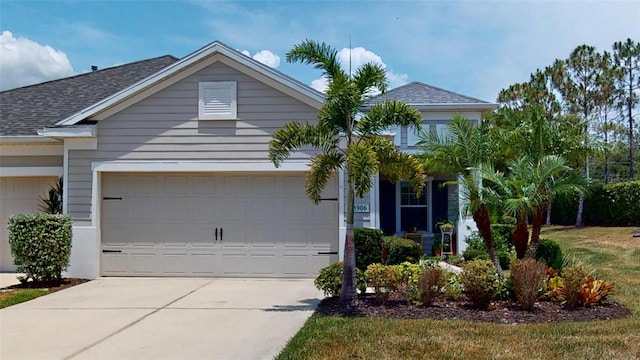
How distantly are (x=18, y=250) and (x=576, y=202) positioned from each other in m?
23.4

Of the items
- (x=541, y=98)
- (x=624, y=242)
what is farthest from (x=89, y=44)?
(x=541, y=98)

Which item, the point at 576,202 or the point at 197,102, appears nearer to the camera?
the point at 197,102

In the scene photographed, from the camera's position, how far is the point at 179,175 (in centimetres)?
1252

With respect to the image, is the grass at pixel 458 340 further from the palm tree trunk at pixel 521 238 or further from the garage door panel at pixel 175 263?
the garage door panel at pixel 175 263

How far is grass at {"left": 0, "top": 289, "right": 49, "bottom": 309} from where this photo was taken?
31.1 ft

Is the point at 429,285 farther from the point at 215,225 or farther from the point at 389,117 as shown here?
the point at 215,225

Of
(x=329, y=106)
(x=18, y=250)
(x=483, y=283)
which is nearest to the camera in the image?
(x=483, y=283)

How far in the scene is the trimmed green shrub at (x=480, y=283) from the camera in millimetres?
8109

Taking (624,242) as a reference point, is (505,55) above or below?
above

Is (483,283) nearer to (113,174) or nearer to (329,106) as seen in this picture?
(329,106)

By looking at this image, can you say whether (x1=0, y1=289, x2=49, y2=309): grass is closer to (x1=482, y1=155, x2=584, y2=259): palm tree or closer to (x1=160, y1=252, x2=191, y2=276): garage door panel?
(x1=160, y1=252, x2=191, y2=276): garage door panel

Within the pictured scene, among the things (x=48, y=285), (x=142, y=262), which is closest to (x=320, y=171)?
(x=142, y=262)

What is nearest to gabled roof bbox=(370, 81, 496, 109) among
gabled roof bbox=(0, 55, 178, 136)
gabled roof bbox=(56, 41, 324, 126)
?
gabled roof bbox=(56, 41, 324, 126)

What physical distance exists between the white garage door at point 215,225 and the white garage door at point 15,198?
7.11 feet
